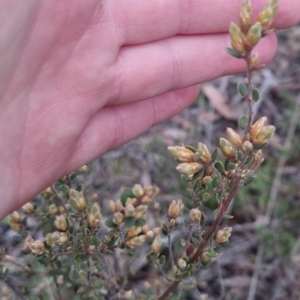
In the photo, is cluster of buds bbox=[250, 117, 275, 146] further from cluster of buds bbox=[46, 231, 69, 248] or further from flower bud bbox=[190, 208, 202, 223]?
cluster of buds bbox=[46, 231, 69, 248]

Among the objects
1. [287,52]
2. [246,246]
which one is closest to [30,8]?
[246,246]

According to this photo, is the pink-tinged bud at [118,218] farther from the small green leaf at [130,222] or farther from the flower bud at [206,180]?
the flower bud at [206,180]

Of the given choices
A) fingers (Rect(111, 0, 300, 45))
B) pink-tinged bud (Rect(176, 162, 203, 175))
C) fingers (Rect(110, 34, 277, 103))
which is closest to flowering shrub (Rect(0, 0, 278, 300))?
pink-tinged bud (Rect(176, 162, 203, 175))

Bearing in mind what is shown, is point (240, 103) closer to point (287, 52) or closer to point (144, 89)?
point (287, 52)

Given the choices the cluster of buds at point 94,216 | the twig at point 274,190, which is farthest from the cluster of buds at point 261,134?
the twig at point 274,190

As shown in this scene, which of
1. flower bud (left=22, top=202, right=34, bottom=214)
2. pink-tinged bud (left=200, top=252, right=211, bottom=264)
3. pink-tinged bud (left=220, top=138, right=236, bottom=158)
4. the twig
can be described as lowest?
the twig
